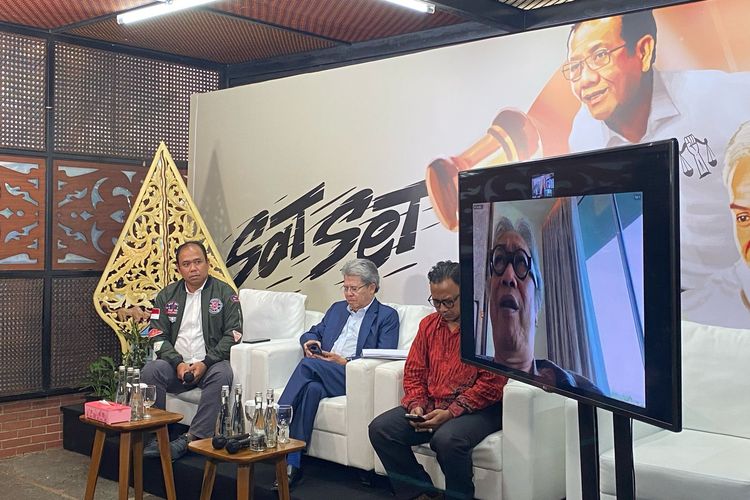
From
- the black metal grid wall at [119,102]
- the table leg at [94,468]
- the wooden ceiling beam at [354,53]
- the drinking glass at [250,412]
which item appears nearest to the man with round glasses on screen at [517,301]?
the drinking glass at [250,412]

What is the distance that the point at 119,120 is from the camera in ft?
Answer: 19.7

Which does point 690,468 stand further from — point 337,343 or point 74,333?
point 74,333

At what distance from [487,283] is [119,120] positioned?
3.97 meters

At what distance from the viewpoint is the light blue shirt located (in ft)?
15.2

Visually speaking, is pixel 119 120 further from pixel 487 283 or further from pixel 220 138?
pixel 487 283

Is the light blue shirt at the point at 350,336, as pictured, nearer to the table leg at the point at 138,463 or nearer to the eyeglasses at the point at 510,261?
the table leg at the point at 138,463

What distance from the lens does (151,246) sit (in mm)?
5652

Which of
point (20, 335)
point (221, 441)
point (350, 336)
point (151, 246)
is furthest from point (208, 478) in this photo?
point (20, 335)

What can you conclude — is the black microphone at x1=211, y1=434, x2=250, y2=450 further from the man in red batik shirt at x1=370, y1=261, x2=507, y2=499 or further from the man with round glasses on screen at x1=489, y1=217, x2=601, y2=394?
the man with round glasses on screen at x1=489, y1=217, x2=601, y2=394

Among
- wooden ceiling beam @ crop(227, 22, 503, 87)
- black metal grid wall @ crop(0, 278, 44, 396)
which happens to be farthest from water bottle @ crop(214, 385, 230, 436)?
wooden ceiling beam @ crop(227, 22, 503, 87)

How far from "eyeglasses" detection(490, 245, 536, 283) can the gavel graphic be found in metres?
1.81

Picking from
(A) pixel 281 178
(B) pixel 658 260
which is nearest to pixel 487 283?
(B) pixel 658 260

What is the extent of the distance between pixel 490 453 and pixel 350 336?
127 centimetres

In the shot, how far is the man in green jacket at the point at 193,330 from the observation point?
480 centimetres
